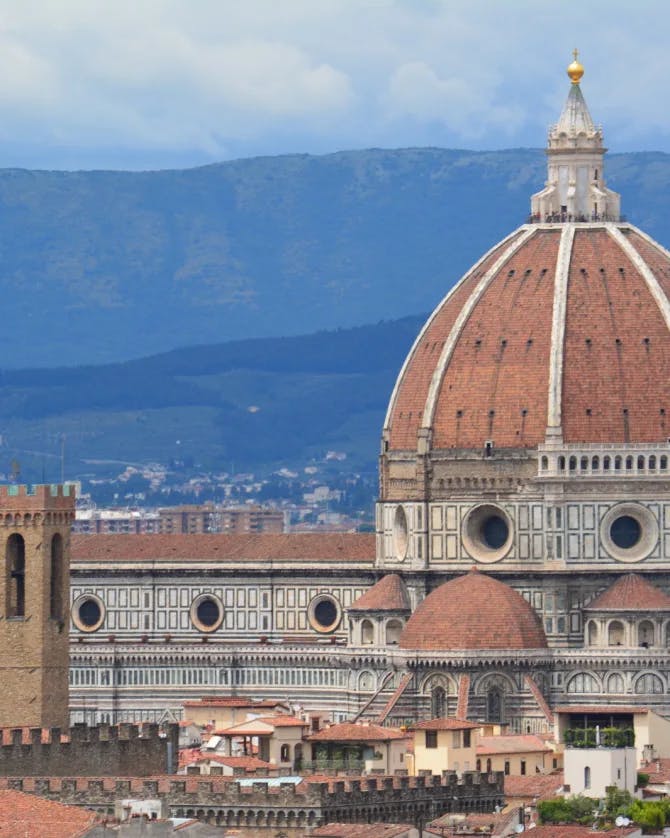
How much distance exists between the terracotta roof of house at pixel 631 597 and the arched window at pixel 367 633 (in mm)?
7196

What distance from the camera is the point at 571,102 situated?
497 feet

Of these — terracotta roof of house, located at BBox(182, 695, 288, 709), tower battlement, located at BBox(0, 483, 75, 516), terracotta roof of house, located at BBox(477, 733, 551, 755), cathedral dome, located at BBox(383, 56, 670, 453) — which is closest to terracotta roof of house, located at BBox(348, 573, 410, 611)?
terracotta roof of house, located at BBox(182, 695, 288, 709)

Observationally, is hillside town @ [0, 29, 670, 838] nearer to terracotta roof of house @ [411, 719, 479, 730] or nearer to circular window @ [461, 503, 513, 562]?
circular window @ [461, 503, 513, 562]

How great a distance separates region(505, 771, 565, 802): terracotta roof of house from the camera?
90.5m

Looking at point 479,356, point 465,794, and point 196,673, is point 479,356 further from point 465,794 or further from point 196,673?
point 465,794

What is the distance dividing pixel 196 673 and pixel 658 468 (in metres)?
18.7

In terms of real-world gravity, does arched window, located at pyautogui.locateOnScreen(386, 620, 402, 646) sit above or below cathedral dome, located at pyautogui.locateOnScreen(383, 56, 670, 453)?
below

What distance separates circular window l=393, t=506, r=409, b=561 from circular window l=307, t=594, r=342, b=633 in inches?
186

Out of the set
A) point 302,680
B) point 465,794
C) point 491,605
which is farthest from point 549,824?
point 302,680

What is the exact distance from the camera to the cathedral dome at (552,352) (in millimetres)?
142375

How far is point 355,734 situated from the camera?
10194 cm

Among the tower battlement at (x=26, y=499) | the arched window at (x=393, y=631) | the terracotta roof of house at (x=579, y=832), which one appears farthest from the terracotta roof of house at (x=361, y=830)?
the arched window at (x=393, y=631)

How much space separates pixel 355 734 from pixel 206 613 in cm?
5056

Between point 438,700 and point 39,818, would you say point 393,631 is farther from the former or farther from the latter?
point 39,818
